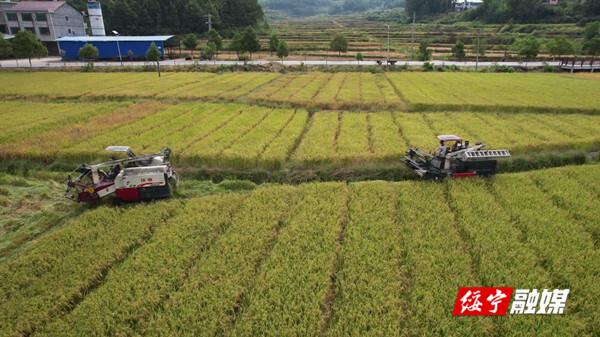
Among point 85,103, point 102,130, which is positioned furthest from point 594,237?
point 85,103

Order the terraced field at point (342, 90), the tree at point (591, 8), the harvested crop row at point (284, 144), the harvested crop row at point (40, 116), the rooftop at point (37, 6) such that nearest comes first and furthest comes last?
the harvested crop row at point (284, 144) < the harvested crop row at point (40, 116) < the terraced field at point (342, 90) < the rooftop at point (37, 6) < the tree at point (591, 8)

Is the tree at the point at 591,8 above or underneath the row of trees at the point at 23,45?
above

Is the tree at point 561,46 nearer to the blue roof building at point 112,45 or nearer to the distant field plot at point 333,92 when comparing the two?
the distant field plot at point 333,92

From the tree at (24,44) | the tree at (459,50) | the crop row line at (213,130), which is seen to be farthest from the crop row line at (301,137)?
the tree at (24,44)

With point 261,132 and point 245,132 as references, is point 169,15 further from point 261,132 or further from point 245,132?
point 261,132

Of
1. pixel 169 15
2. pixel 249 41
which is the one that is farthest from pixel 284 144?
pixel 169 15

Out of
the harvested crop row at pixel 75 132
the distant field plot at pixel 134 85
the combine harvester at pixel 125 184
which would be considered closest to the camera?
the combine harvester at pixel 125 184
